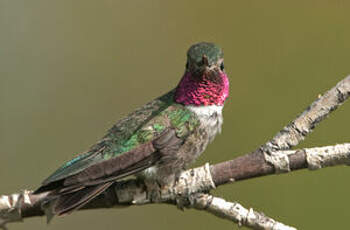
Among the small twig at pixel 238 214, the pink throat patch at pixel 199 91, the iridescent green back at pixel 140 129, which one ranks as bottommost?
the small twig at pixel 238 214

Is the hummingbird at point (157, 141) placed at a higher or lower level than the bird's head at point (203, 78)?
lower

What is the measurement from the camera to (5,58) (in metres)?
5.95

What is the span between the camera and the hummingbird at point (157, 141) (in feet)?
10.4

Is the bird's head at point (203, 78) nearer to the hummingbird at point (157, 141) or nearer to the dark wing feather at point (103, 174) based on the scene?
the hummingbird at point (157, 141)

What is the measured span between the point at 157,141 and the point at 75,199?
25.5 inches

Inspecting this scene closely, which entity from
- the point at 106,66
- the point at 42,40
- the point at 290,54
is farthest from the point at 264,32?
the point at 42,40

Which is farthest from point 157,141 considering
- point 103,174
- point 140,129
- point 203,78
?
point 203,78

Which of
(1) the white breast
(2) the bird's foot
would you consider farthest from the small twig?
(1) the white breast

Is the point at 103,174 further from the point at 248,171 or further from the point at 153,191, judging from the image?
the point at 248,171

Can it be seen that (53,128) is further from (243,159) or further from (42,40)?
(243,159)

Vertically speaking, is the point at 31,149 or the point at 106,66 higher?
the point at 106,66

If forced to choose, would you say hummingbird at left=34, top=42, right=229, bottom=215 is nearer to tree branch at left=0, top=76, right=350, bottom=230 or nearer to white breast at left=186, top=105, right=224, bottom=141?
white breast at left=186, top=105, right=224, bottom=141

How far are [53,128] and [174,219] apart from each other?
54.9 inches

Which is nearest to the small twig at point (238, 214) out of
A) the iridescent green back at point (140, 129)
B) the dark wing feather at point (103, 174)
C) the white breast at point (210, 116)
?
the dark wing feather at point (103, 174)
